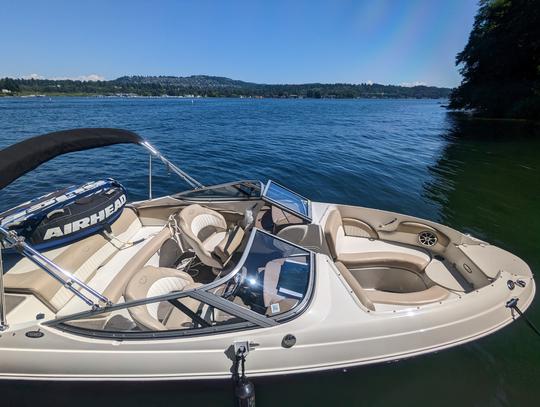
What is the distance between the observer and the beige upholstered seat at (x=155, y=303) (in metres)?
3.01

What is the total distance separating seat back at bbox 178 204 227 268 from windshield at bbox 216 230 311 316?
0.82 metres

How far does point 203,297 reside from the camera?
9.62ft

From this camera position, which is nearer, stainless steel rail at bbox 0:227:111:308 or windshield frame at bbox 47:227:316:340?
stainless steel rail at bbox 0:227:111:308

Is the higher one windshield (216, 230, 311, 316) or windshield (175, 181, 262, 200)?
windshield (175, 181, 262, 200)

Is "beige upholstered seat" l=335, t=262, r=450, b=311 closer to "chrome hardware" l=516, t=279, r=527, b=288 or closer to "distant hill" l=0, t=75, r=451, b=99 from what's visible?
"chrome hardware" l=516, t=279, r=527, b=288

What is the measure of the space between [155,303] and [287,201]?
2590 mm

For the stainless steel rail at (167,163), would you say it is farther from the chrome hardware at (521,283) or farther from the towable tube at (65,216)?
the chrome hardware at (521,283)

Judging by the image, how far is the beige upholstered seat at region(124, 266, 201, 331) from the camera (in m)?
3.01

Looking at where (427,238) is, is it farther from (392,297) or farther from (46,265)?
(46,265)

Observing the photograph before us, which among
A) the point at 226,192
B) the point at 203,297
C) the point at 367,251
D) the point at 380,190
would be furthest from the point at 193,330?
the point at 380,190

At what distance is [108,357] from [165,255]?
1768 mm

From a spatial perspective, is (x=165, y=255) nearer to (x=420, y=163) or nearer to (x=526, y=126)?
(x=420, y=163)

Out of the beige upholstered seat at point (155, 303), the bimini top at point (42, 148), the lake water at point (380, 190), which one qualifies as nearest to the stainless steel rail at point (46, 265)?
the beige upholstered seat at point (155, 303)

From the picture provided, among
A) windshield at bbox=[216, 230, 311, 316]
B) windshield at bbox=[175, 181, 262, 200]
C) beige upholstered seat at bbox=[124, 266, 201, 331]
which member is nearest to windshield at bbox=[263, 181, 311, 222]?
windshield at bbox=[175, 181, 262, 200]
